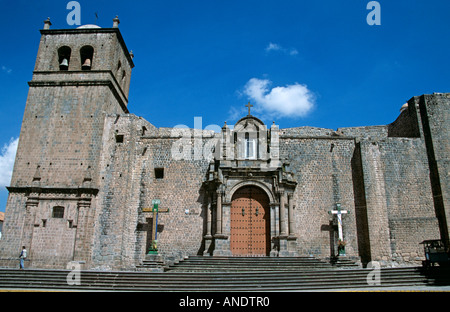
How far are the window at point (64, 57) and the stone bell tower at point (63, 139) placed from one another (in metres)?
0.05

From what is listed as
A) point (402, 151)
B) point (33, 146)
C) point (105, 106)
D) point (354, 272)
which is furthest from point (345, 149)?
point (33, 146)

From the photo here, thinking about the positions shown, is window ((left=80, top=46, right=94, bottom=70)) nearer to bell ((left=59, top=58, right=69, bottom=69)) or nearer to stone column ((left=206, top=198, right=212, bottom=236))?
bell ((left=59, top=58, right=69, bottom=69))

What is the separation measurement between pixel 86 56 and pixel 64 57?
1.12 metres

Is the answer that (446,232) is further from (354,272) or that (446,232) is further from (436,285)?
(354,272)

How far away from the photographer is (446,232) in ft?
53.1

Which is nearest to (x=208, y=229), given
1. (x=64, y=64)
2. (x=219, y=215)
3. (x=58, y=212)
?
(x=219, y=215)

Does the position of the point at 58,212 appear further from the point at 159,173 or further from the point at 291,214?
the point at 291,214

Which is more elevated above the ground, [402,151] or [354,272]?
[402,151]

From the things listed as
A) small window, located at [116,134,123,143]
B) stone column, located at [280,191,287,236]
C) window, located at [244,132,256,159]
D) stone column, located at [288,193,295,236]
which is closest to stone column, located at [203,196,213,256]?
window, located at [244,132,256,159]

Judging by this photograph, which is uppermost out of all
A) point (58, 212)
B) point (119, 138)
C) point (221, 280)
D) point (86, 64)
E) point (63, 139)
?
point (86, 64)

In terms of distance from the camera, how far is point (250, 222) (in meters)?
16.8
